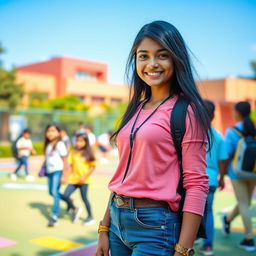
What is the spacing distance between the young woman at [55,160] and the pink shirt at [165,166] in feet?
15.6

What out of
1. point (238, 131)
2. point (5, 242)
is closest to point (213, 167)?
point (238, 131)

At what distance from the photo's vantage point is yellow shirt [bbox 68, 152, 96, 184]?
21.3ft

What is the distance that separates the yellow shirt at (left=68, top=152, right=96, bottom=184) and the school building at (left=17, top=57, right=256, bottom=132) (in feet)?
76.1

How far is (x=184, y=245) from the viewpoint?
1730mm

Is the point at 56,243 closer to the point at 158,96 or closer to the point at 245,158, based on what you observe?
the point at 245,158

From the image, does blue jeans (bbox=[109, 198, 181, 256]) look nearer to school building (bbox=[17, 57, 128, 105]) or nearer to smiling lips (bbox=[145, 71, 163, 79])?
smiling lips (bbox=[145, 71, 163, 79])

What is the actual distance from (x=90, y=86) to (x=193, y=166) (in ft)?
145

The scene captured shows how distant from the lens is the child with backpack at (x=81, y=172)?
6461 millimetres

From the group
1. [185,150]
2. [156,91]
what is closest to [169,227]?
[185,150]

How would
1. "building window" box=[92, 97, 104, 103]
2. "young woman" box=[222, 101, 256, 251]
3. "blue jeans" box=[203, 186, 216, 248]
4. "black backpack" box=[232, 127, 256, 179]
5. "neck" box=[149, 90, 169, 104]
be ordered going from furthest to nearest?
"building window" box=[92, 97, 104, 103], "young woman" box=[222, 101, 256, 251], "black backpack" box=[232, 127, 256, 179], "blue jeans" box=[203, 186, 216, 248], "neck" box=[149, 90, 169, 104]

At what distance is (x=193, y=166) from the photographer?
1779mm

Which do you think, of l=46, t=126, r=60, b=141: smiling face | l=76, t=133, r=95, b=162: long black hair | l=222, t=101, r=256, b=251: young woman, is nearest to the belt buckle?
l=222, t=101, r=256, b=251: young woman

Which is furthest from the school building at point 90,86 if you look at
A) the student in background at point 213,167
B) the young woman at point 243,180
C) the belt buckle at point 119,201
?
the belt buckle at point 119,201

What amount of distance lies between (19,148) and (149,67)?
10212mm
